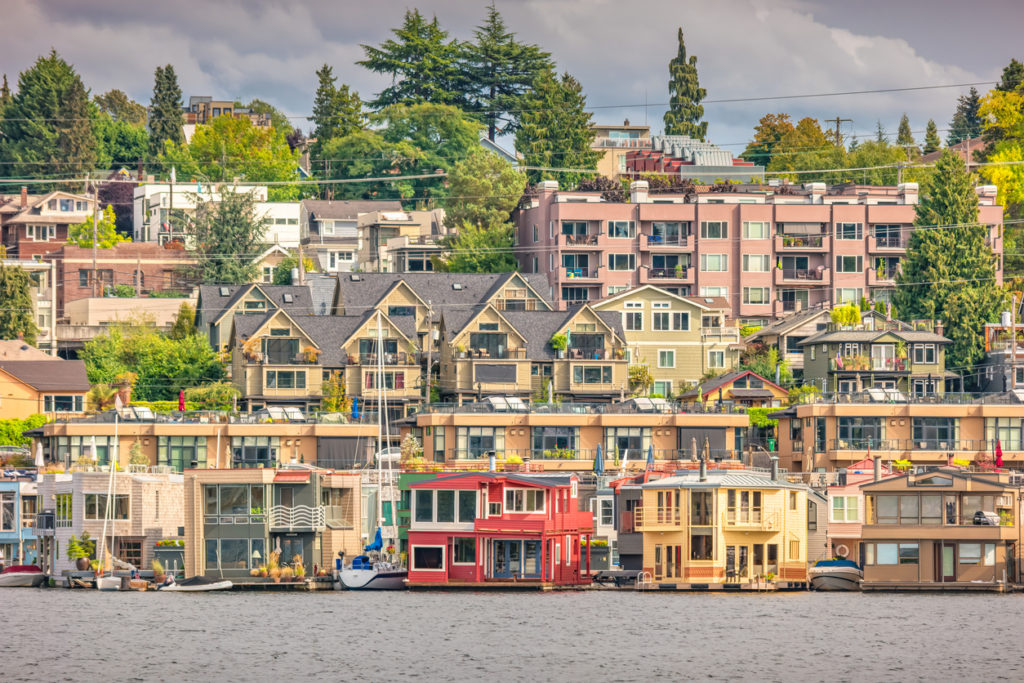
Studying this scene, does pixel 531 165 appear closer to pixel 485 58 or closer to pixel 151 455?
pixel 485 58

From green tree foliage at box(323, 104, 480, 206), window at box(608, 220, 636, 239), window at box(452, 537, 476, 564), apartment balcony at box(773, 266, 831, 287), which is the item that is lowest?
window at box(452, 537, 476, 564)

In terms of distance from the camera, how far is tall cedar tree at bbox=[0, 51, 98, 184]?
184 m

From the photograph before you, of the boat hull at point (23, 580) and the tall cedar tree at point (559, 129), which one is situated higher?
the tall cedar tree at point (559, 129)

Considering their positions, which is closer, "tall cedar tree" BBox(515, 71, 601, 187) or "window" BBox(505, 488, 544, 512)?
"window" BBox(505, 488, 544, 512)

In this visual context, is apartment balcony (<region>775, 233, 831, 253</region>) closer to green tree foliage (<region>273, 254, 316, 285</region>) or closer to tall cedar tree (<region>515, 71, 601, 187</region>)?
tall cedar tree (<region>515, 71, 601, 187</region>)

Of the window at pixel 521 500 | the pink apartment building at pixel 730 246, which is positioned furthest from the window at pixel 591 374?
the window at pixel 521 500

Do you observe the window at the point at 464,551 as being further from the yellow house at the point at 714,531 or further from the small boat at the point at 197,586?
the small boat at the point at 197,586

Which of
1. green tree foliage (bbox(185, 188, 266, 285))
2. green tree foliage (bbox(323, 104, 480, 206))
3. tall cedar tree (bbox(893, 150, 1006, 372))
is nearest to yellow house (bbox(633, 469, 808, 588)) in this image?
tall cedar tree (bbox(893, 150, 1006, 372))

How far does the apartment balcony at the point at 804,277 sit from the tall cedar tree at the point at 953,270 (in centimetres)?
768

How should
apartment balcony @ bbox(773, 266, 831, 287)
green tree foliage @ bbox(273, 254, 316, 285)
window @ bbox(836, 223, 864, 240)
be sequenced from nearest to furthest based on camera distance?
apartment balcony @ bbox(773, 266, 831, 287) → window @ bbox(836, 223, 864, 240) → green tree foliage @ bbox(273, 254, 316, 285)

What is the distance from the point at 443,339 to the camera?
5044 inches

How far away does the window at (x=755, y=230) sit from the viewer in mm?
146250

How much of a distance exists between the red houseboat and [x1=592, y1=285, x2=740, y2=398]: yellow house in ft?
145

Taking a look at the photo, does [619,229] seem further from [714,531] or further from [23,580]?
[23,580]
